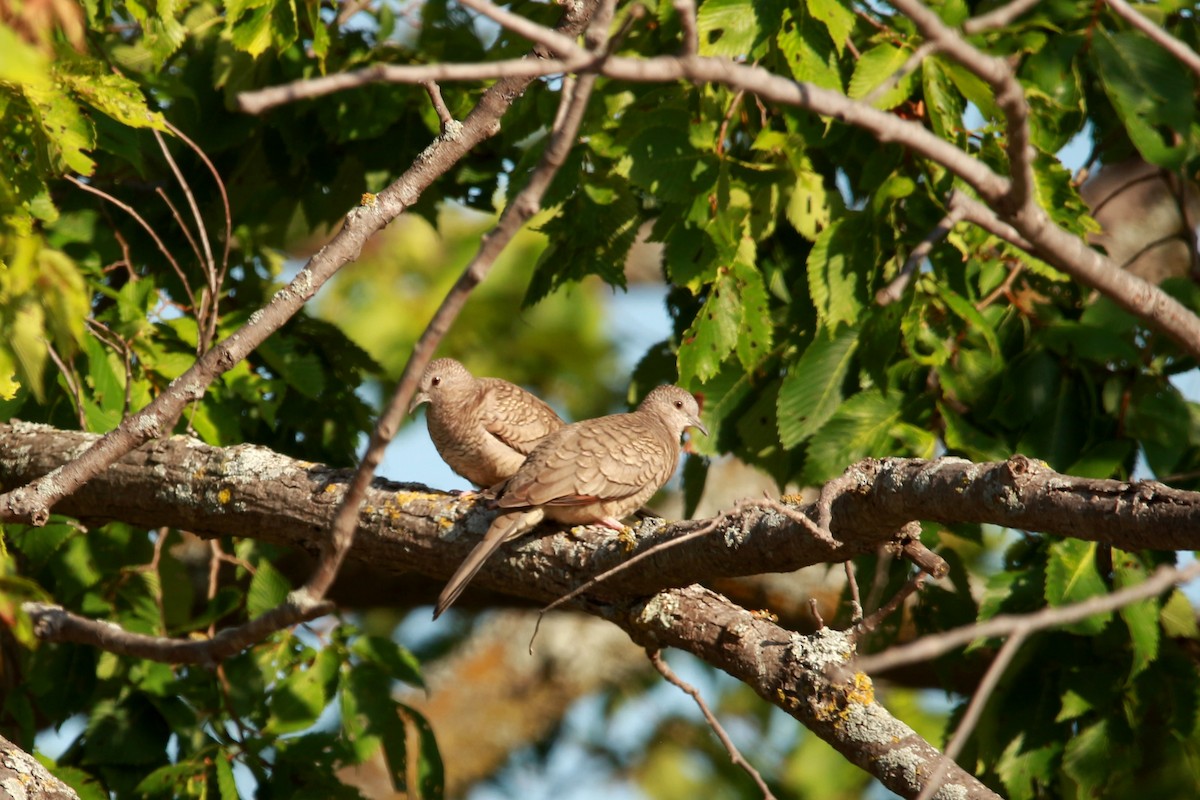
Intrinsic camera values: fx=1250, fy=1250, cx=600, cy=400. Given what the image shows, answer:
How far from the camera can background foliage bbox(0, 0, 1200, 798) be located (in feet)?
13.1

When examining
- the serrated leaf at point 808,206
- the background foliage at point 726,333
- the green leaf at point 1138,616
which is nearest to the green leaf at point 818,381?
the background foliage at point 726,333

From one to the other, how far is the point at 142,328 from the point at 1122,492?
3271 millimetres

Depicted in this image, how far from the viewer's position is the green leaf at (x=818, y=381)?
13.6 feet

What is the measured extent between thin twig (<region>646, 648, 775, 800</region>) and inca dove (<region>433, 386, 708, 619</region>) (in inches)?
23.5

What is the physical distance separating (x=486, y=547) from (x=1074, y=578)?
1.90m

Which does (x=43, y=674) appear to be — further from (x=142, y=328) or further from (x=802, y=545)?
(x=802, y=545)

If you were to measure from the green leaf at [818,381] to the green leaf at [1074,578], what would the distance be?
2.84 ft

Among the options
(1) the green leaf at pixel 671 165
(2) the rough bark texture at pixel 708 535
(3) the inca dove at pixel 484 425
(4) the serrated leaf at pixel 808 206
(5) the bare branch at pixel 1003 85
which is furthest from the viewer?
(3) the inca dove at pixel 484 425

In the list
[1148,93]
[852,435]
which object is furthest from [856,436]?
[1148,93]

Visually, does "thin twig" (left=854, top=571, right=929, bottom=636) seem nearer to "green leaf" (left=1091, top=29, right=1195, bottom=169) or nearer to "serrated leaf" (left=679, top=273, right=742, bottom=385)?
"serrated leaf" (left=679, top=273, right=742, bottom=385)

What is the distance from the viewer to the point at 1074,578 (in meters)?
4.02

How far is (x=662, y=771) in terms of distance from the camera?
7277 mm

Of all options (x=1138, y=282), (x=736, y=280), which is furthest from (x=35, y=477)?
(x=1138, y=282)

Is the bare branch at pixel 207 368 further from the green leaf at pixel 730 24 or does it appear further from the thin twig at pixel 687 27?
the thin twig at pixel 687 27
